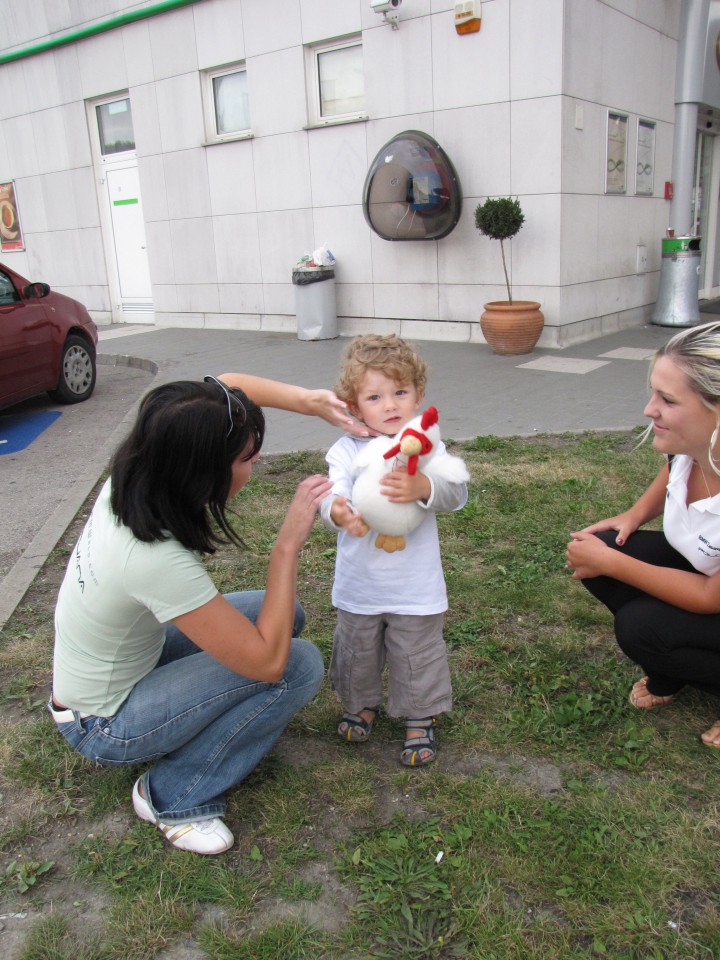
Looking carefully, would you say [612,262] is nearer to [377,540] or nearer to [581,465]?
[581,465]

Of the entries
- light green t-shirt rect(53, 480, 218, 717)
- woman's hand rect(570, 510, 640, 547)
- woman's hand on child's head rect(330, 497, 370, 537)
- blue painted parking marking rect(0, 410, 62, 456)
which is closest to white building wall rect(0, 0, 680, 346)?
blue painted parking marking rect(0, 410, 62, 456)

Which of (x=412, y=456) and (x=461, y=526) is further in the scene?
(x=461, y=526)

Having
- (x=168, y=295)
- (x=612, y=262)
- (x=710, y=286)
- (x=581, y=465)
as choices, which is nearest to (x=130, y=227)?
(x=168, y=295)

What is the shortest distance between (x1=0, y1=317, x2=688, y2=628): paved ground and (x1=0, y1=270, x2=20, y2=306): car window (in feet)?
3.81

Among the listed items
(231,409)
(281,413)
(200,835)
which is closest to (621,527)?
(231,409)

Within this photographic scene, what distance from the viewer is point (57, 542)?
447cm

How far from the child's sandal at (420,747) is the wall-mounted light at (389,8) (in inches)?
341

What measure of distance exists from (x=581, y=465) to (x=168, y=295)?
9449mm

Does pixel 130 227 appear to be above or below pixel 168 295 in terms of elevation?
above

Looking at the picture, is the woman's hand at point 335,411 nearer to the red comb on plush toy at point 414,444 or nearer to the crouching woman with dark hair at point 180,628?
the crouching woman with dark hair at point 180,628

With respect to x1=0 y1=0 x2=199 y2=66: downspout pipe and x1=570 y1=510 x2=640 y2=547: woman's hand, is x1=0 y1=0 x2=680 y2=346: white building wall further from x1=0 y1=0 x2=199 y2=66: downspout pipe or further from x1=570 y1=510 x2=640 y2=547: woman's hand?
x1=570 y1=510 x2=640 y2=547: woman's hand

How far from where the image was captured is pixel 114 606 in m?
2.09

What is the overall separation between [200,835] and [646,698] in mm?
1498

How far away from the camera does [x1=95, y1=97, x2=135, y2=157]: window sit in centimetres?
1274
